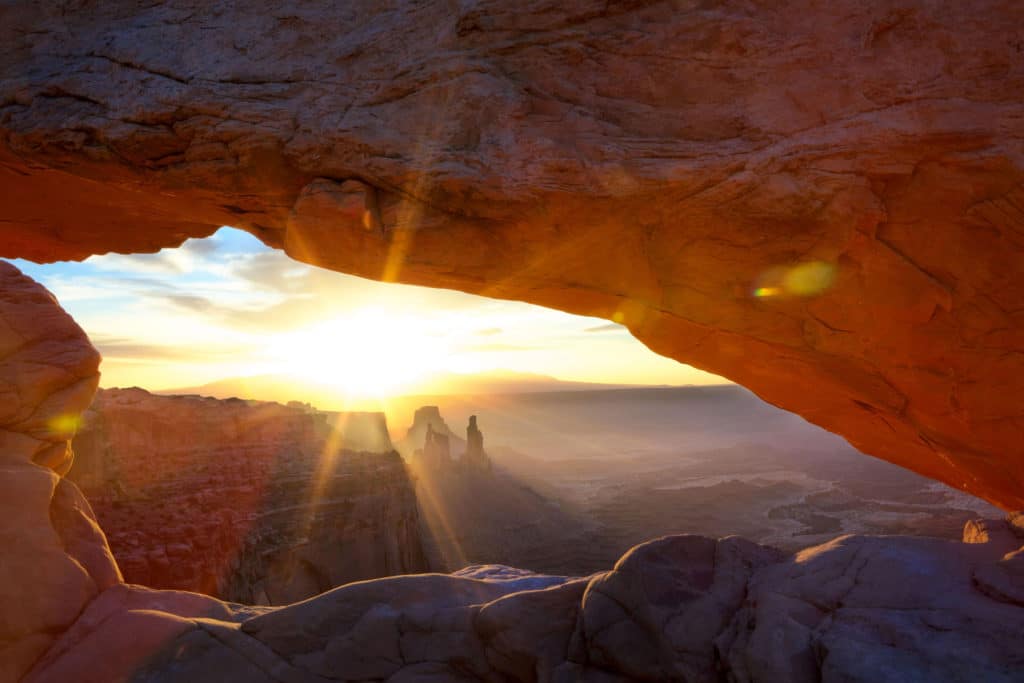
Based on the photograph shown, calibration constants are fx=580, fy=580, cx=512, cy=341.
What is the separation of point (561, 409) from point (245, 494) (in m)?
136

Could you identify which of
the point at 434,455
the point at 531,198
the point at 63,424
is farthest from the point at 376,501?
the point at 434,455

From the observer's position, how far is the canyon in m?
5.90

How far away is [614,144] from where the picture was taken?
21.7 ft

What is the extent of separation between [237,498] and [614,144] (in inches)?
741

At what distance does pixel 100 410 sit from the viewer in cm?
2241

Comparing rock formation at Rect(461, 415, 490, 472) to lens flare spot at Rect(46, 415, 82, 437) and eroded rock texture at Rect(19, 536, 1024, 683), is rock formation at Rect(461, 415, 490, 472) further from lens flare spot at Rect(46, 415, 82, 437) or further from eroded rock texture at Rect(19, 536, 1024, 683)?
eroded rock texture at Rect(19, 536, 1024, 683)

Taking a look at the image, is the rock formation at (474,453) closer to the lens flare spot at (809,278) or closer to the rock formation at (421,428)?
the rock formation at (421,428)

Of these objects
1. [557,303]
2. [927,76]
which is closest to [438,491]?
[557,303]

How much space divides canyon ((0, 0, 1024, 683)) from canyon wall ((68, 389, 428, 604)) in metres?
9.65

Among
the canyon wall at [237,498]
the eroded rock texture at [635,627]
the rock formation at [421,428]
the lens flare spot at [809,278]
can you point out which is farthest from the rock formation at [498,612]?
the rock formation at [421,428]

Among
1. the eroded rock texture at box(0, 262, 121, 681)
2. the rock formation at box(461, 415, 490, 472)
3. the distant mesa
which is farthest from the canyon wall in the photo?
the rock formation at box(461, 415, 490, 472)

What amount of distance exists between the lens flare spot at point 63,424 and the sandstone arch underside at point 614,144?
319 cm

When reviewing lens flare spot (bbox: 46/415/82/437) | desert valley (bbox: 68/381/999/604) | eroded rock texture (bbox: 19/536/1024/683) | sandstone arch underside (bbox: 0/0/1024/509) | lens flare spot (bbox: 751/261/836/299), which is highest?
sandstone arch underside (bbox: 0/0/1024/509)

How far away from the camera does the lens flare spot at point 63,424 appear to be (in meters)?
7.67
